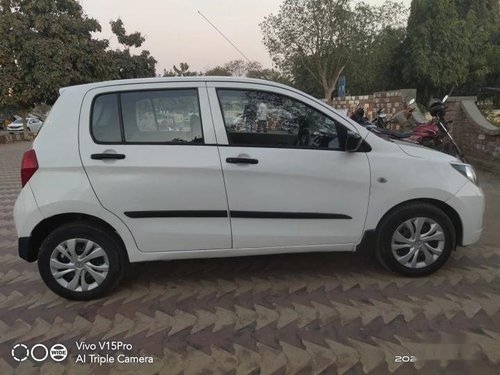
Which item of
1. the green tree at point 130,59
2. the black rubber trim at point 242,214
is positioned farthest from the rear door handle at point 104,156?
the green tree at point 130,59

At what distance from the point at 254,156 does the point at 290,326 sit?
4.25ft

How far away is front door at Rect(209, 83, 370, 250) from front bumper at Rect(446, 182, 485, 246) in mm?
804

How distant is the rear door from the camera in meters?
3.14

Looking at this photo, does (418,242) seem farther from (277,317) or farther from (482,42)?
(482,42)

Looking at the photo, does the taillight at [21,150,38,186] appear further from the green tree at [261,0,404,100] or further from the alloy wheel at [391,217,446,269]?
the green tree at [261,0,404,100]

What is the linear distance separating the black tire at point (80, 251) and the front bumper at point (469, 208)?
110 inches

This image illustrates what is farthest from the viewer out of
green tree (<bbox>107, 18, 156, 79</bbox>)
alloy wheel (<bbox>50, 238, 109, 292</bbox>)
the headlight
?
green tree (<bbox>107, 18, 156, 79</bbox>)

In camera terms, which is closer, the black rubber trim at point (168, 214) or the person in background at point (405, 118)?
the black rubber trim at point (168, 214)

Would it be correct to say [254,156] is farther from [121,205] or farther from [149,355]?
[149,355]

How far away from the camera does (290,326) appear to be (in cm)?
292

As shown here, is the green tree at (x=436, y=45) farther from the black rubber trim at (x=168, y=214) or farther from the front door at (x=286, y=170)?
the black rubber trim at (x=168, y=214)

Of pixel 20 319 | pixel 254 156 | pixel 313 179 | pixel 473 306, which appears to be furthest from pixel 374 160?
pixel 20 319

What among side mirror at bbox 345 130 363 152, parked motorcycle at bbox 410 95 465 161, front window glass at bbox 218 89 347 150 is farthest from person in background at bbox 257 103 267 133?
parked motorcycle at bbox 410 95 465 161

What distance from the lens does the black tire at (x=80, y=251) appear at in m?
3.22
